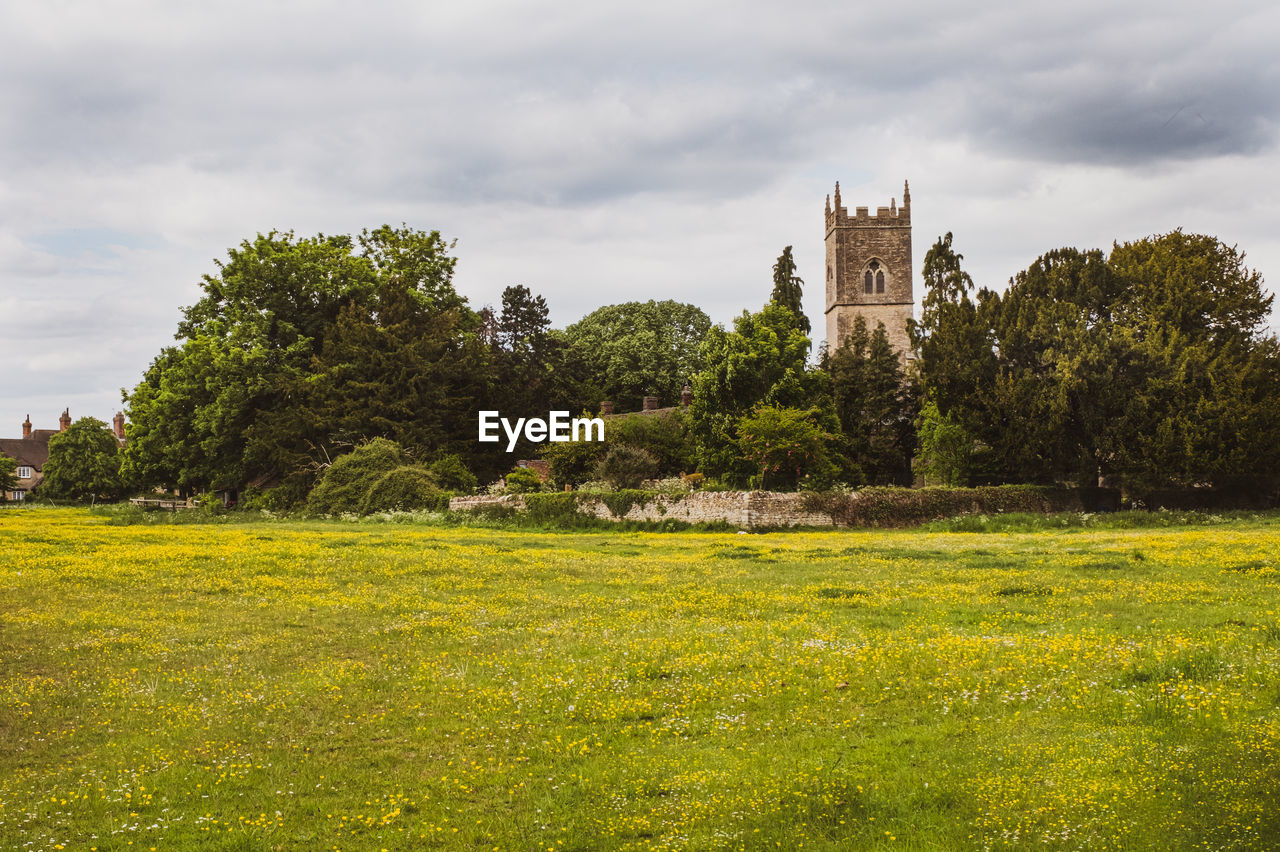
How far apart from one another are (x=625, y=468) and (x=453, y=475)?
14.3m

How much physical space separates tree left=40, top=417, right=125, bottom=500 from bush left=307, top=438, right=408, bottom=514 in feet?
170

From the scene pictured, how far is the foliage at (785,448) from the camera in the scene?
156 ft

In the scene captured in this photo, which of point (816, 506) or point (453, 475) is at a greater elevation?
point (453, 475)

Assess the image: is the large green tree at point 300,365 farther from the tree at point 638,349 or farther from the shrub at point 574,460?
the tree at point 638,349

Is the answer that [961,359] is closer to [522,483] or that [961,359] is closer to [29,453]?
[522,483]

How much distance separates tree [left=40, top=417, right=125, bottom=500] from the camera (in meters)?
96.1

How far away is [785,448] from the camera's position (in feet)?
155

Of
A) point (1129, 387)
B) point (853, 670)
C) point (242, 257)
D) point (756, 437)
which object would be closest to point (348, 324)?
point (242, 257)

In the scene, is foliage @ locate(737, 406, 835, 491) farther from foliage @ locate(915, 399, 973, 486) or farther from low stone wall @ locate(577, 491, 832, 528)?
foliage @ locate(915, 399, 973, 486)

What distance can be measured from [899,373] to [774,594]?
4548cm

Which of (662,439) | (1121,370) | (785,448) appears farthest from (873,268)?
(785,448)

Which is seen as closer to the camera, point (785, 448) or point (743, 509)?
point (743, 509)

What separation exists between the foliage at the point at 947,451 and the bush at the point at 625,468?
1511 centimetres

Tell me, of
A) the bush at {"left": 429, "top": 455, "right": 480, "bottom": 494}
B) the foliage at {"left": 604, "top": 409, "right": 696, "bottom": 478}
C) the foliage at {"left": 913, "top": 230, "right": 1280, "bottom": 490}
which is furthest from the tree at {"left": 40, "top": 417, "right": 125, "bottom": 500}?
the foliage at {"left": 913, "top": 230, "right": 1280, "bottom": 490}
